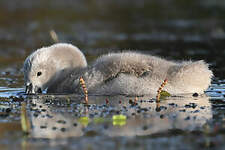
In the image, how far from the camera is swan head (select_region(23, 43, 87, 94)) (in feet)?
30.1

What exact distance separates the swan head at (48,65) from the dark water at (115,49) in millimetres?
372

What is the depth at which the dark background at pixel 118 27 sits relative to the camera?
1525cm

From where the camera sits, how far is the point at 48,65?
9383mm

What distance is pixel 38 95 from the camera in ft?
29.5

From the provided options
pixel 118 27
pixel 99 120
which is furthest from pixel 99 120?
pixel 118 27

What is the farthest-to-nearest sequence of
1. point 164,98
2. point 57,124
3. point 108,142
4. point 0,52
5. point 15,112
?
point 0,52
point 164,98
point 15,112
point 57,124
point 108,142

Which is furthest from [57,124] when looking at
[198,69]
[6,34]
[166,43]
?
[6,34]

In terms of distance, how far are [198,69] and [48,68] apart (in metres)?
2.69

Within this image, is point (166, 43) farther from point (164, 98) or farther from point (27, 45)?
point (164, 98)

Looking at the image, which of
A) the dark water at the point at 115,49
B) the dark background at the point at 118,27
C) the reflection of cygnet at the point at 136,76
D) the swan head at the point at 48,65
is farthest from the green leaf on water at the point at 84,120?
the dark background at the point at 118,27

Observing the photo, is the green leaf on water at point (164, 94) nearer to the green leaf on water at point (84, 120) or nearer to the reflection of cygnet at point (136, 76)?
the reflection of cygnet at point (136, 76)

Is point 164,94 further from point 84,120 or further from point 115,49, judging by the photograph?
point 115,49

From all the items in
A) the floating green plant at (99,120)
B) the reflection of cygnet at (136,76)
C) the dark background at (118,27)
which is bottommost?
the floating green plant at (99,120)

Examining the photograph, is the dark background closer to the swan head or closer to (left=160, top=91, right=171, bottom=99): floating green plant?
(left=160, top=91, right=171, bottom=99): floating green plant
